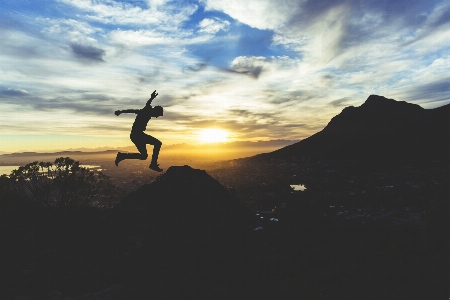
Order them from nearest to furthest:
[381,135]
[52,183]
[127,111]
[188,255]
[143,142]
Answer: [127,111] → [188,255] → [143,142] → [52,183] → [381,135]

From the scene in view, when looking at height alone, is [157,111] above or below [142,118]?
above

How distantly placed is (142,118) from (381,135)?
7226cm

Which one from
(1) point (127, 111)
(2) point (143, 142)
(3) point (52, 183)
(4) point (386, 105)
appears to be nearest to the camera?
(1) point (127, 111)

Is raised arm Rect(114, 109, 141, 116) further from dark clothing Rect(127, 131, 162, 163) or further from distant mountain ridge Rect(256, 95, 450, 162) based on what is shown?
distant mountain ridge Rect(256, 95, 450, 162)

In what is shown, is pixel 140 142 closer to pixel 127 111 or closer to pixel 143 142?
pixel 143 142

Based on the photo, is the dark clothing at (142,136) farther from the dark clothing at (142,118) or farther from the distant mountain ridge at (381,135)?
the distant mountain ridge at (381,135)

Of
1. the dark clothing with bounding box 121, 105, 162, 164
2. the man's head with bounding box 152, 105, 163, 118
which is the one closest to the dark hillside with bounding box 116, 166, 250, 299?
the dark clothing with bounding box 121, 105, 162, 164

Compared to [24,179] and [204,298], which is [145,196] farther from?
[24,179]

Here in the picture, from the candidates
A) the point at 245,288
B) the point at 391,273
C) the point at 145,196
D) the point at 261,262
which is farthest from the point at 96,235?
the point at 391,273

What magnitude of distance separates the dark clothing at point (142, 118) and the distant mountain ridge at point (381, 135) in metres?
57.7

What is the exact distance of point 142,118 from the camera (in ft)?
26.6

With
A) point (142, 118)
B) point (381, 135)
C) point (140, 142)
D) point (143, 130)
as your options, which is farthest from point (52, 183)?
point (381, 135)

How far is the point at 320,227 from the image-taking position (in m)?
17.0

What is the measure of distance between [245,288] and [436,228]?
859cm
